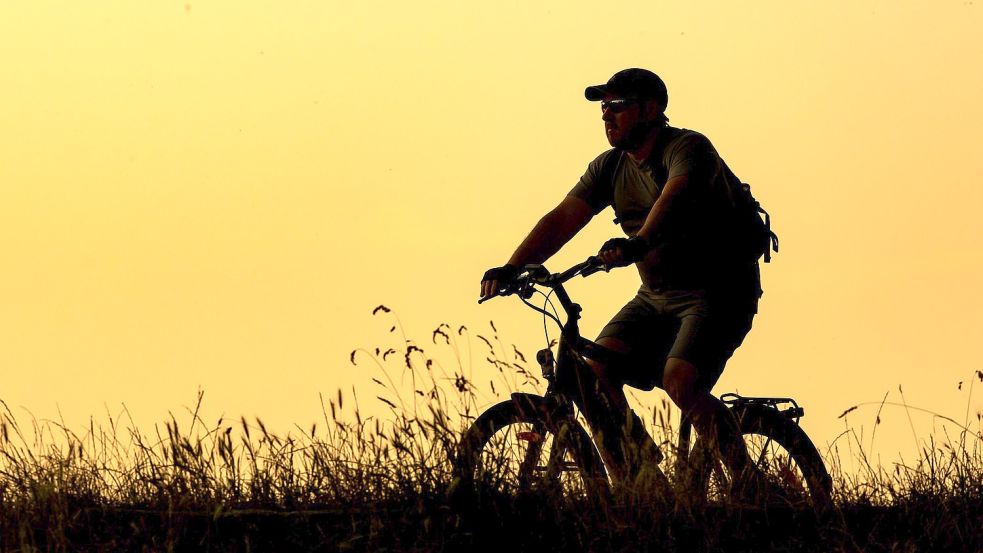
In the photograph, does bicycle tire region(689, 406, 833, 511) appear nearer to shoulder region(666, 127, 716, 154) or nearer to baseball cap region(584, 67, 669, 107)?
shoulder region(666, 127, 716, 154)

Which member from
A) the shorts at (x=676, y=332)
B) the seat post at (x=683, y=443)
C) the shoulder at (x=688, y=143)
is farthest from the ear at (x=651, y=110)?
the seat post at (x=683, y=443)

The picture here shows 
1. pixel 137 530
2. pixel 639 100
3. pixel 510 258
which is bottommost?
pixel 137 530

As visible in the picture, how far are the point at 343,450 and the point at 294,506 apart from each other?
325 millimetres

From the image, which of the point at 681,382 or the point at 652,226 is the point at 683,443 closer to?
the point at 681,382

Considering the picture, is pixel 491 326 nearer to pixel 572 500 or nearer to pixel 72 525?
pixel 572 500

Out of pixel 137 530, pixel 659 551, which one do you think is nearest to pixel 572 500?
pixel 659 551

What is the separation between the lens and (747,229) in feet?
21.9

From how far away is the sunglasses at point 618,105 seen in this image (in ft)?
21.7

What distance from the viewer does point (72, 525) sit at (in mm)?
6008

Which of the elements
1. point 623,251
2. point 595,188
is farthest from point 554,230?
point 623,251

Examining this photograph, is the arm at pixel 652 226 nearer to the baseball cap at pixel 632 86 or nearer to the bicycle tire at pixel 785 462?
the baseball cap at pixel 632 86

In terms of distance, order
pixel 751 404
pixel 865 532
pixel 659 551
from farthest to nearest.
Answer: pixel 751 404, pixel 865 532, pixel 659 551

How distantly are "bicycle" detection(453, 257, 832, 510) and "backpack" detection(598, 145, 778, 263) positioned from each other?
0.71 metres

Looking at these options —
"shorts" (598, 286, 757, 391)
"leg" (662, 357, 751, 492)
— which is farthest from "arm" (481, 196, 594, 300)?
"leg" (662, 357, 751, 492)
